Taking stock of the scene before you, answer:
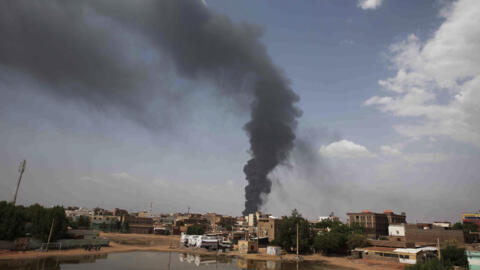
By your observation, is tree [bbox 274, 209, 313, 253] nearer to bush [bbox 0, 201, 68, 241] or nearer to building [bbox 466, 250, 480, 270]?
building [bbox 466, 250, 480, 270]

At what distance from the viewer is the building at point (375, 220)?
118762mm

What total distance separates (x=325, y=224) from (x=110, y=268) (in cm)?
8028

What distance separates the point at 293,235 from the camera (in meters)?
74.6

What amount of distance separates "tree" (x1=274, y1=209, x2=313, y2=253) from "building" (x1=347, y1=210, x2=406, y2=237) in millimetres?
49355

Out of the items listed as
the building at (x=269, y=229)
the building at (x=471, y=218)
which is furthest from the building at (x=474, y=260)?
the building at (x=471, y=218)

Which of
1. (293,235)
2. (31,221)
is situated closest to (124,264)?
(31,221)

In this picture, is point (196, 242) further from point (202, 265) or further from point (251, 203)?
point (251, 203)

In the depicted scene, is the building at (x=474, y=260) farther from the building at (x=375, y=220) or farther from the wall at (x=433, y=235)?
the building at (x=375, y=220)

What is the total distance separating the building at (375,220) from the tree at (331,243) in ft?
152

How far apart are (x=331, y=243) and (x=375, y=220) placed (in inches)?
2315

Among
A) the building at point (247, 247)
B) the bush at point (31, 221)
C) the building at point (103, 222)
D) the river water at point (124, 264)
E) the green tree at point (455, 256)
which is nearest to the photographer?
the river water at point (124, 264)

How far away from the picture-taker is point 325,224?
108 m

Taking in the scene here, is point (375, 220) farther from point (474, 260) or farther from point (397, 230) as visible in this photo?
point (474, 260)

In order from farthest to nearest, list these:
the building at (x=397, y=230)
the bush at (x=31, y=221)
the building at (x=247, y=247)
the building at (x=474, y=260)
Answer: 1. the building at (x=397, y=230)
2. the building at (x=247, y=247)
3. the bush at (x=31, y=221)
4. the building at (x=474, y=260)
